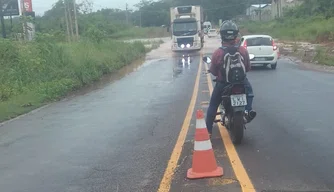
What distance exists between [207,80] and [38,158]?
11.2 m

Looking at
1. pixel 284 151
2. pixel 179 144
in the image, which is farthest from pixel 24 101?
pixel 284 151

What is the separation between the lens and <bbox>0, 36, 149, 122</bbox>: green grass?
52.6ft

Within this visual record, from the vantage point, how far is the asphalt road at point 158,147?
232 inches

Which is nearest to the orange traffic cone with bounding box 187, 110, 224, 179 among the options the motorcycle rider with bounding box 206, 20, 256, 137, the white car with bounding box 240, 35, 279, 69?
the motorcycle rider with bounding box 206, 20, 256, 137

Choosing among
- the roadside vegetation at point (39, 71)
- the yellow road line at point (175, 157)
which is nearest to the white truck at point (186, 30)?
the roadside vegetation at point (39, 71)

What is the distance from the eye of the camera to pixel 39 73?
20.3 m

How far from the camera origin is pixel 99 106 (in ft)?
45.2

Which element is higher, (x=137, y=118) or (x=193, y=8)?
(x=193, y=8)

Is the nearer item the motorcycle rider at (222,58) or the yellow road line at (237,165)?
the yellow road line at (237,165)

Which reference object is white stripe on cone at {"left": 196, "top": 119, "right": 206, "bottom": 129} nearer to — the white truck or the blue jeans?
the blue jeans

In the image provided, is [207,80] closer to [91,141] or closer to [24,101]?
[24,101]

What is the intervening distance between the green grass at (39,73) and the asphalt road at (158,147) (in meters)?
1.87

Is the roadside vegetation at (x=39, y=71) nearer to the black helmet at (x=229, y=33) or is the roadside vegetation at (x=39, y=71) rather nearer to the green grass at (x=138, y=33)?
the black helmet at (x=229, y=33)

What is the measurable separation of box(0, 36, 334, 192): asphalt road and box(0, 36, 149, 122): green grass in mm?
1873
